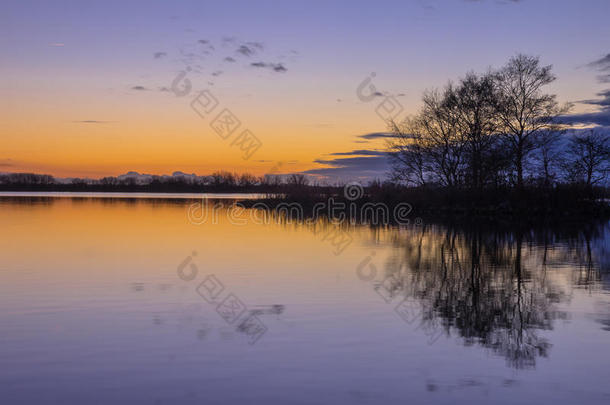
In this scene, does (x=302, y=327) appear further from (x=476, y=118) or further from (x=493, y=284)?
(x=476, y=118)

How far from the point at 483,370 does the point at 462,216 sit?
33.7m

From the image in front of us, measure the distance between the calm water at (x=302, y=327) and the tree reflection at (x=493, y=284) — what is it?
0.06 m

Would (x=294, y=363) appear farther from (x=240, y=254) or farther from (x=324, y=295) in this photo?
(x=240, y=254)

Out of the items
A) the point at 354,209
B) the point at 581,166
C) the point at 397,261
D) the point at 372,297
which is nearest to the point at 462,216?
the point at 354,209

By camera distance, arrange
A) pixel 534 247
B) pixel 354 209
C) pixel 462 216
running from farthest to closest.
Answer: pixel 354 209, pixel 462 216, pixel 534 247

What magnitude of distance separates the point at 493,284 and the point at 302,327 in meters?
5.62

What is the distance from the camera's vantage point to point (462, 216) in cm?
3878

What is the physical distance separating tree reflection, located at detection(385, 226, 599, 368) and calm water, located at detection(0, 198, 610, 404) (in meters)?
0.06

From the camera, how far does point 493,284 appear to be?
11.9 metres

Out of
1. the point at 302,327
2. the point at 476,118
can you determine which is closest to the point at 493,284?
the point at 302,327

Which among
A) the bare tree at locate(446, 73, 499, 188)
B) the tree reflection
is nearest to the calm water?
the tree reflection

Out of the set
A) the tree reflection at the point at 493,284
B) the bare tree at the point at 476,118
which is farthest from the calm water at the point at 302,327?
the bare tree at the point at 476,118

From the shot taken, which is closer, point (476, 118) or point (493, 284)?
point (493, 284)

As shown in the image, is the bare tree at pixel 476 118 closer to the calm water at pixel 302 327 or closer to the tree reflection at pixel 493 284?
the tree reflection at pixel 493 284
